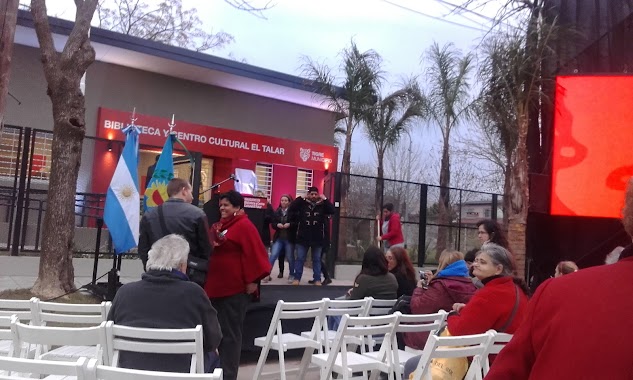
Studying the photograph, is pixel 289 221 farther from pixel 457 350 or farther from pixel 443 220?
pixel 457 350

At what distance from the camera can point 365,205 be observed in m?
11.7

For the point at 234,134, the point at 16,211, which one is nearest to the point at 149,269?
the point at 16,211

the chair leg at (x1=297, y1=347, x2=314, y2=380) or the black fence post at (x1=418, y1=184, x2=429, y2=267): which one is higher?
the black fence post at (x1=418, y1=184, x2=429, y2=267)

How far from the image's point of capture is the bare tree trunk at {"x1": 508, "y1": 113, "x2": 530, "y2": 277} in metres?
8.45

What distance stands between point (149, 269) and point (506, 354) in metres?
2.09

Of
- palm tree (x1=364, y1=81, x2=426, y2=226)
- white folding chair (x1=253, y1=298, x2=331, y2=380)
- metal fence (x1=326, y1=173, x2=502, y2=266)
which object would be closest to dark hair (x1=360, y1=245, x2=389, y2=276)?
white folding chair (x1=253, y1=298, x2=331, y2=380)

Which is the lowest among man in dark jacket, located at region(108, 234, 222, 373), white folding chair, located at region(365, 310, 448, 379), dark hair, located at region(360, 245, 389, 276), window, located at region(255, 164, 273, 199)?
white folding chair, located at region(365, 310, 448, 379)

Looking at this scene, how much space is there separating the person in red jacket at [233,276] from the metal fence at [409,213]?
19.6 ft

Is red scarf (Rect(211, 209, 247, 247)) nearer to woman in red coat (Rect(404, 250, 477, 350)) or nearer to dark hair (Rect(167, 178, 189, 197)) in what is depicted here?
dark hair (Rect(167, 178, 189, 197))

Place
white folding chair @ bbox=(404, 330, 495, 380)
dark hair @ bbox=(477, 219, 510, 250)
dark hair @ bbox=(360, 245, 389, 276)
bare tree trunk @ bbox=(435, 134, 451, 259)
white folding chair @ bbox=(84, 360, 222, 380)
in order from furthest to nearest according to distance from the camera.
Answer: bare tree trunk @ bbox=(435, 134, 451, 259) → dark hair @ bbox=(477, 219, 510, 250) → dark hair @ bbox=(360, 245, 389, 276) → white folding chair @ bbox=(404, 330, 495, 380) → white folding chair @ bbox=(84, 360, 222, 380)

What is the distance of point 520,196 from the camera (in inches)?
339

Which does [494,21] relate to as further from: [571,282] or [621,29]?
[571,282]

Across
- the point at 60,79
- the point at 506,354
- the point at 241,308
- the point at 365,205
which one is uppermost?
the point at 60,79

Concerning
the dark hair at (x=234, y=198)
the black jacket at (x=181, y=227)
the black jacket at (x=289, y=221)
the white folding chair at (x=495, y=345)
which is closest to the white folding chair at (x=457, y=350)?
the white folding chair at (x=495, y=345)
